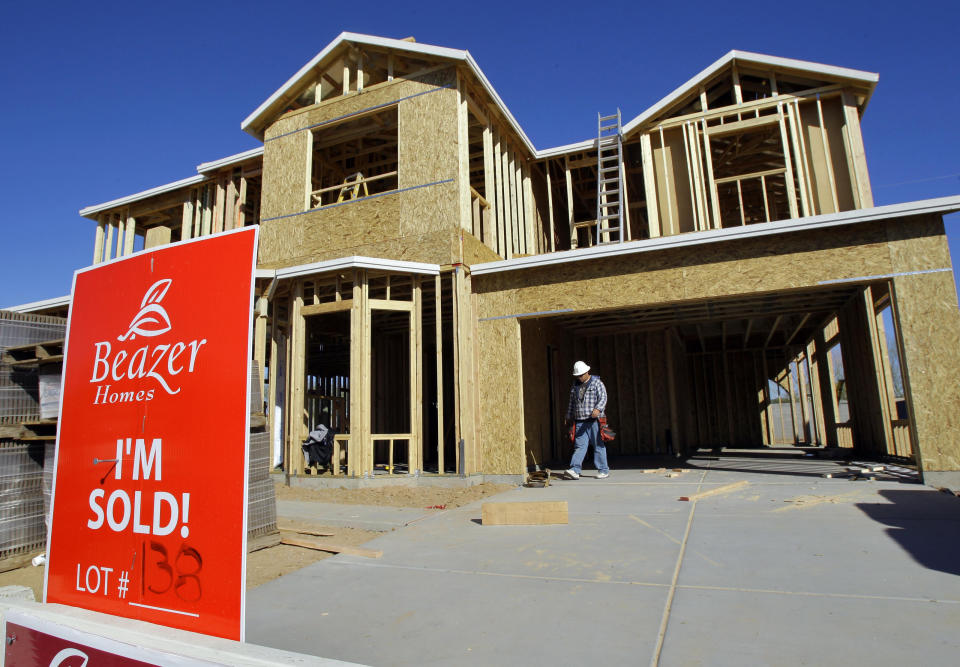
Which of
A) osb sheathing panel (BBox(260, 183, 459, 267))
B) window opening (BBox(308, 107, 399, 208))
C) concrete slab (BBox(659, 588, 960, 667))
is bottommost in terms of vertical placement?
concrete slab (BBox(659, 588, 960, 667))

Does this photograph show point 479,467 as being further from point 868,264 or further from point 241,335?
point 241,335

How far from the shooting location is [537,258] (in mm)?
9219

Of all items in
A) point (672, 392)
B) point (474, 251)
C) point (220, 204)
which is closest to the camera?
point (474, 251)

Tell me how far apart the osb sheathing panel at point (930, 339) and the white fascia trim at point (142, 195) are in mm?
15628

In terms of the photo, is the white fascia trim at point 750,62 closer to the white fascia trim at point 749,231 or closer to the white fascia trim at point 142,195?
the white fascia trim at point 749,231

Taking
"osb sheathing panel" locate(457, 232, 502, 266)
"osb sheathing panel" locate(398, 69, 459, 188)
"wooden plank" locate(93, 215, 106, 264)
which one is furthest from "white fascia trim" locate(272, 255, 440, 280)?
"wooden plank" locate(93, 215, 106, 264)

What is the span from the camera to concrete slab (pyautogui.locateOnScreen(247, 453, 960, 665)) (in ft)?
8.52

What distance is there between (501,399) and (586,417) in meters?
1.43

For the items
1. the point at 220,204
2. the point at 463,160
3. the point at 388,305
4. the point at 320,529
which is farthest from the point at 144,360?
the point at 220,204

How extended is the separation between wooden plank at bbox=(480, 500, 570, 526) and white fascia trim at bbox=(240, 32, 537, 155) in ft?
28.2

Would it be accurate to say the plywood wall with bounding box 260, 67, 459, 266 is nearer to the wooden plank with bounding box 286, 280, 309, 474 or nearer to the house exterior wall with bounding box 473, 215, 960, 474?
the house exterior wall with bounding box 473, 215, 960, 474

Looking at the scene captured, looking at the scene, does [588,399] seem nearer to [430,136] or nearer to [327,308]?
[327,308]

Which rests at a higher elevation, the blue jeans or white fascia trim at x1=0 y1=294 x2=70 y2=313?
white fascia trim at x1=0 y1=294 x2=70 y2=313

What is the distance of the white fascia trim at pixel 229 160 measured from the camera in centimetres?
1407
